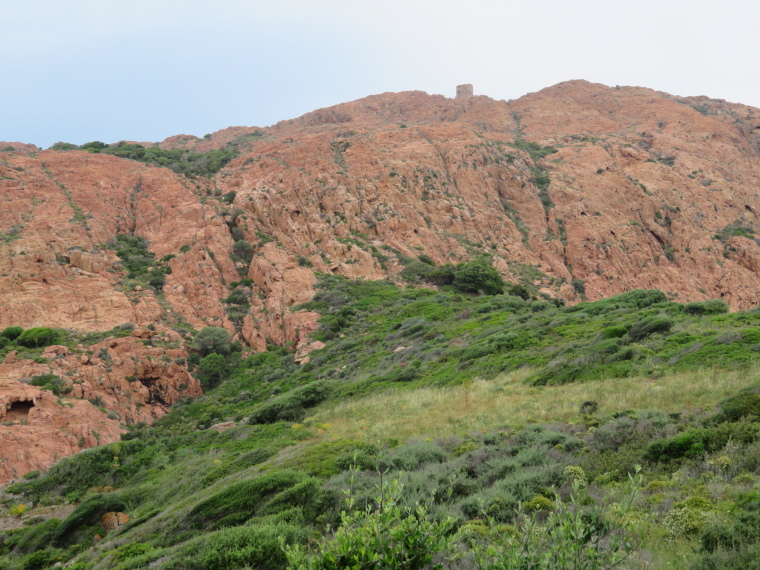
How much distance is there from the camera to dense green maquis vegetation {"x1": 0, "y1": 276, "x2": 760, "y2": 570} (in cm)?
496

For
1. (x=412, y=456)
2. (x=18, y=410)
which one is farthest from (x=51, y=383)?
(x=412, y=456)

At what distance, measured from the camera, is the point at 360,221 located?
41.2m

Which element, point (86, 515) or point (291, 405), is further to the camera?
point (291, 405)

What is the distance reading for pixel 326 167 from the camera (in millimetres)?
45000

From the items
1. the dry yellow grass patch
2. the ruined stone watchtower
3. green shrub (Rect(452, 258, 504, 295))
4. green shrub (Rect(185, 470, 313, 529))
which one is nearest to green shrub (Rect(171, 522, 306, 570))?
green shrub (Rect(185, 470, 313, 529))

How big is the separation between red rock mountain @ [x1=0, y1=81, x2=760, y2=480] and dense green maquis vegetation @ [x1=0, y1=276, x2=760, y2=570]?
677 cm

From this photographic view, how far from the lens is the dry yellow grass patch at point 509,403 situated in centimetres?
1121

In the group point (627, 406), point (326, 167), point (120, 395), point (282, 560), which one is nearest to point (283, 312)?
point (120, 395)

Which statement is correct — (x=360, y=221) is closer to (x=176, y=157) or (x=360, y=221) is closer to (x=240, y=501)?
(x=176, y=157)

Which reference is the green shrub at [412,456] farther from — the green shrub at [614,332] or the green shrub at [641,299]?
the green shrub at [641,299]

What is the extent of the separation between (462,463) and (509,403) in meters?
5.05

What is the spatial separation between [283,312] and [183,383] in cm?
804

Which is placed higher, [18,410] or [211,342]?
[211,342]

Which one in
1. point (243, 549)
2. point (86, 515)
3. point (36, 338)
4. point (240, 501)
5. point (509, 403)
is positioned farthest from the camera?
point (36, 338)
